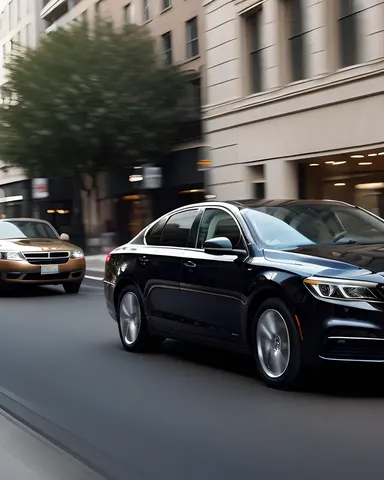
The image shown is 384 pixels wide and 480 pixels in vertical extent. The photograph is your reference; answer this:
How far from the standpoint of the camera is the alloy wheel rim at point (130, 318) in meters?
8.59

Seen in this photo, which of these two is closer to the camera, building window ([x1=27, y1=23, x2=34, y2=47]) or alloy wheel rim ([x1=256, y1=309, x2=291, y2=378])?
alloy wheel rim ([x1=256, y1=309, x2=291, y2=378])

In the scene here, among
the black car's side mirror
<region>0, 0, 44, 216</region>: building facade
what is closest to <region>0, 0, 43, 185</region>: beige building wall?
<region>0, 0, 44, 216</region>: building facade

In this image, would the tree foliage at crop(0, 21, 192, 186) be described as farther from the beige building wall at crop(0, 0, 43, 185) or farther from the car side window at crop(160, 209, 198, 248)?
the car side window at crop(160, 209, 198, 248)

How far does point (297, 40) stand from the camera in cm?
2119

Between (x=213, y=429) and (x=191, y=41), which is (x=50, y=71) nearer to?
(x=191, y=41)

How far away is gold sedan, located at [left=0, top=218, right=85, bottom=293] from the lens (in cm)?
1526

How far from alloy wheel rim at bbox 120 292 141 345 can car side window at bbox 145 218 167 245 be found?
23.8 inches

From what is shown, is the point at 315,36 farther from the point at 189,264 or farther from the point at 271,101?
the point at 189,264

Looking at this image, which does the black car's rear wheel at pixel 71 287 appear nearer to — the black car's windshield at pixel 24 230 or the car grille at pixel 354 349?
the black car's windshield at pixel 24 230

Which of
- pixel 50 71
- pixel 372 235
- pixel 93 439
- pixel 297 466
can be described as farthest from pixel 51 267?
pixel 50 71

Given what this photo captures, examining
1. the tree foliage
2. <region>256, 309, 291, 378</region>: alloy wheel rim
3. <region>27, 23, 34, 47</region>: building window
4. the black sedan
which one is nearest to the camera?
the black sedan

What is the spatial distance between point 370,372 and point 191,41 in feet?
74.7

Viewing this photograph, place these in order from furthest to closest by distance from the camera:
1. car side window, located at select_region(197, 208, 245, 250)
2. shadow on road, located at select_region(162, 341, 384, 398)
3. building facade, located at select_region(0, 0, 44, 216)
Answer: building facade, located at select_region(0, 0, 44, 216) → car side window, located at select_region(197, 208, 245, 250) → shadow on road, located at select_region(162, 341, 384, 398)

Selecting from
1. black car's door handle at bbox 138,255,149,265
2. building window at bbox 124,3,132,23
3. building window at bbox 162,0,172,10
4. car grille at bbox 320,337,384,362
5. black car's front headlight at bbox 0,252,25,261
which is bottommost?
car grille at bbox 320,337,384,362
